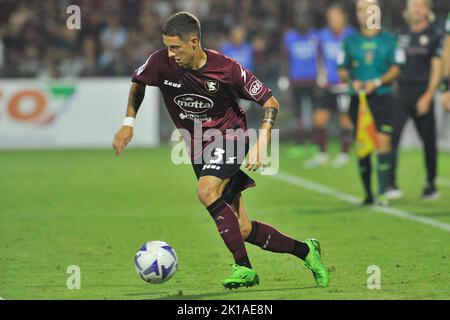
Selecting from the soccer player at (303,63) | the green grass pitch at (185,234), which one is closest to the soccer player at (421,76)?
the green grass pitch at (185,234)

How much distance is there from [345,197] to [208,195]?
634 centimetres

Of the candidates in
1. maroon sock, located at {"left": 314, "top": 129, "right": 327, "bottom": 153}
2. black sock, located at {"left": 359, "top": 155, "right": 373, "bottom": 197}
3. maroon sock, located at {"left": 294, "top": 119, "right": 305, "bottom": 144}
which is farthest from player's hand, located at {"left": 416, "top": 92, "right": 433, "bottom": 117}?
maroon sock, located at {"left": 294, "top": 119, "right": 305, "bottom": 144}

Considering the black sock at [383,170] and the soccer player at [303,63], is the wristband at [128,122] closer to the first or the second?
the black sock at [383,170]

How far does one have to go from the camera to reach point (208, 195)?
278 inches

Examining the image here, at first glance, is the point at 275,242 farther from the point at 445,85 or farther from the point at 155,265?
the point at 445,85

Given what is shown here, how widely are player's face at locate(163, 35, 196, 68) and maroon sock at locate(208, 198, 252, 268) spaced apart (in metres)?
0.93

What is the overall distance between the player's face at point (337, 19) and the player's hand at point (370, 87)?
5580 millimetres

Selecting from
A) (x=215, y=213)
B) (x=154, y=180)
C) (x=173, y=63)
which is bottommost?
(x=154, y=180)

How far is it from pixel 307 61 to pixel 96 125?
4.60 m

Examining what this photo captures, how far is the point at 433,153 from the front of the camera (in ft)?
42.3

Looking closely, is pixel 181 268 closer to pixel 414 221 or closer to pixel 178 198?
pixel 414 221

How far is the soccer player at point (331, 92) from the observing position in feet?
57.6

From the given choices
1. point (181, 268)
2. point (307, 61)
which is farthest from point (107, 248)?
point (307, 61)

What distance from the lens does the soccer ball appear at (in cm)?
702
